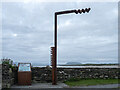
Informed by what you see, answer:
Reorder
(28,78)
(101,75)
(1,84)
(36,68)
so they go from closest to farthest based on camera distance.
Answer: (1,84), (28,78), (36,68), (101,75)

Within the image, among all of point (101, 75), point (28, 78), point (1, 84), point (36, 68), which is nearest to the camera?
point (1, 84)

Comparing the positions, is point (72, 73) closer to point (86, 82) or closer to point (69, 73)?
point (69, 73)

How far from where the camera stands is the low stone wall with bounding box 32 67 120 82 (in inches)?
442

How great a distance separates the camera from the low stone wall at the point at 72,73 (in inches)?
442

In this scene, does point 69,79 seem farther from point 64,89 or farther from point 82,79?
point 64,89

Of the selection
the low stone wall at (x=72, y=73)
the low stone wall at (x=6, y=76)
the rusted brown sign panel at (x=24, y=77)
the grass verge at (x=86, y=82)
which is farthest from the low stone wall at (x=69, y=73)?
the low stone wall at (x=6, y=76)

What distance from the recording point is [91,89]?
8.16 meters

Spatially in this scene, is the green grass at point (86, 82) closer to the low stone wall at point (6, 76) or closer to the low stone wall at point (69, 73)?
the low stone wall at point (69, 73)

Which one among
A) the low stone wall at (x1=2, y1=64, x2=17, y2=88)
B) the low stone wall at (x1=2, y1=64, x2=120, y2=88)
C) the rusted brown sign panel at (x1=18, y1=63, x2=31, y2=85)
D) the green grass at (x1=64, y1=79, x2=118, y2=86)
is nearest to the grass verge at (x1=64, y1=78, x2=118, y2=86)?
the green grass at (x1=64, y1=79, x2=118, y2=86)

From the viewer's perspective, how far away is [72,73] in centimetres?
1159

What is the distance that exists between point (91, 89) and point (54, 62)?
2814 mm

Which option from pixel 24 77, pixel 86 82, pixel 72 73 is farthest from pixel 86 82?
pixel 24 77

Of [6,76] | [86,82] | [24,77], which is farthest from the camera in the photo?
[86,82]

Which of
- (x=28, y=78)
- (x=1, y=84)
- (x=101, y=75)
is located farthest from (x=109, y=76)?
(x=1, y=84)
